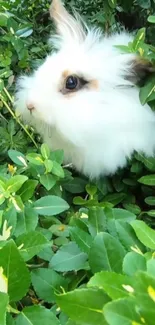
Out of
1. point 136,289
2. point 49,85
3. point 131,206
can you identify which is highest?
point 136,289

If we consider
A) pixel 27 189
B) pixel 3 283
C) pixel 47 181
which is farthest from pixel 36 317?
pixel 47 181

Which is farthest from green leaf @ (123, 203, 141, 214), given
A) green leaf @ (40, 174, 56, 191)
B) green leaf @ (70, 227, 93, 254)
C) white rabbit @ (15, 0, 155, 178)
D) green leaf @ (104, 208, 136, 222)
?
green leaf @ (70, 227, 93, 254)

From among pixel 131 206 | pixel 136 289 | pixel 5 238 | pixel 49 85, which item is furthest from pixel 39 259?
pixel 49 85

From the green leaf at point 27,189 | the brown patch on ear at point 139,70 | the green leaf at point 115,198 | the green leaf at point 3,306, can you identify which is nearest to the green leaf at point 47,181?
the green leaf at point 27,189

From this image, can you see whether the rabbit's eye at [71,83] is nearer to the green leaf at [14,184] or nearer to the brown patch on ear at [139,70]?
the brown patch on ear at [139,70]

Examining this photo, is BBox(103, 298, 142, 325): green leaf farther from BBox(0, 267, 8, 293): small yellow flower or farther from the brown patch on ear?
the brown patch on ear

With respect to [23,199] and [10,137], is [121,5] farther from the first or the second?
[23,199]
